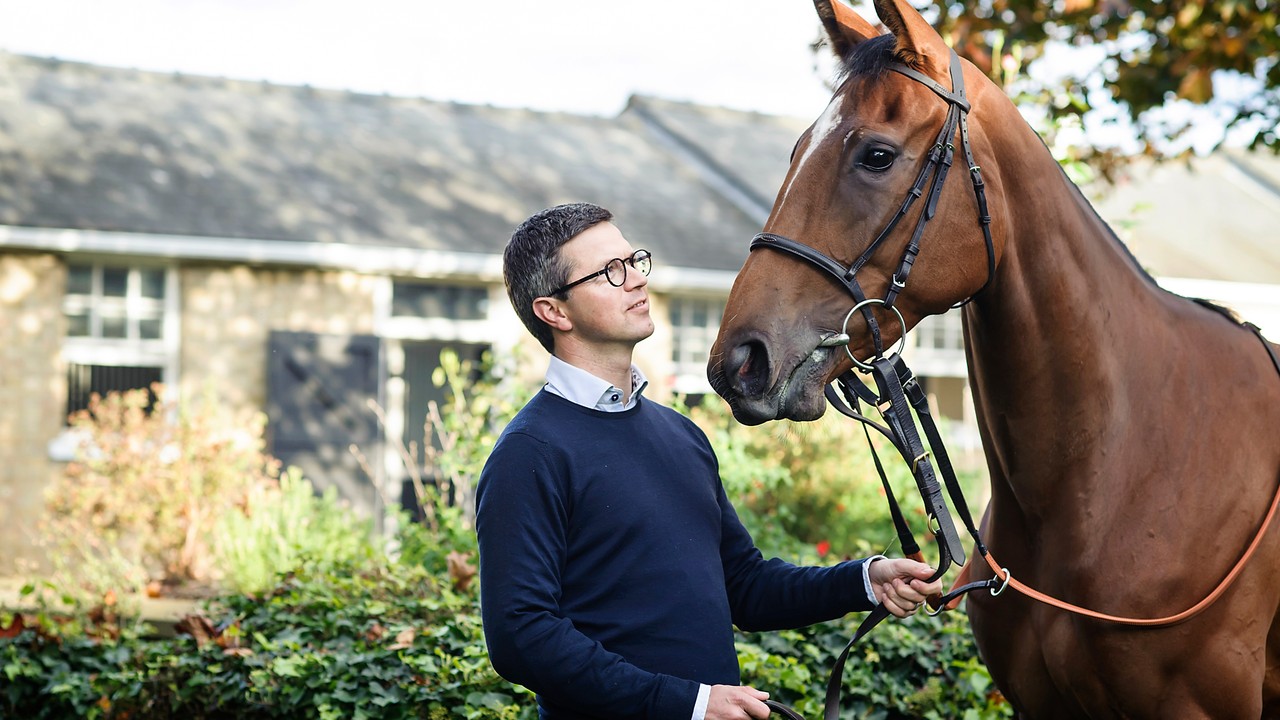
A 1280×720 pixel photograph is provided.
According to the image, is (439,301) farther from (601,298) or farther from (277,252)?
(601,298)

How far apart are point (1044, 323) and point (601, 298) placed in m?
0.96

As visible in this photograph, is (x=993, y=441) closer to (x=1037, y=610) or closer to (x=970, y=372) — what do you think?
(x=970, y=372)

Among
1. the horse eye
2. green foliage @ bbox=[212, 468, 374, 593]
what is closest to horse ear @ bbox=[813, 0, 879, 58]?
the horse eye

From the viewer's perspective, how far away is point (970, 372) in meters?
2.66

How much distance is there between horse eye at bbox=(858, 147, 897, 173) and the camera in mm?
2307

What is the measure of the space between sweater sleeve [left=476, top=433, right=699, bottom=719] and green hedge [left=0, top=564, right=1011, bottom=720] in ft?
5.21

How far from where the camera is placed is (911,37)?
2.35 meters

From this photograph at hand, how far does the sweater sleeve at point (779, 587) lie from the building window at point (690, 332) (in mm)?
10160

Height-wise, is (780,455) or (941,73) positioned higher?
(941,73)

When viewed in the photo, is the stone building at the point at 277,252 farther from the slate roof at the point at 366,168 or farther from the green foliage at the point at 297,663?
the green foliage at the point at 297,663

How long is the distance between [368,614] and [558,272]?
2.57 metres

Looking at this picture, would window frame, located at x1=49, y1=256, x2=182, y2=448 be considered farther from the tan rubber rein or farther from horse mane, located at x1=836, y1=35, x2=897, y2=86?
the tan rubber rein

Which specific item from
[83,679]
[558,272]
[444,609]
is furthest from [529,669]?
[83,679]

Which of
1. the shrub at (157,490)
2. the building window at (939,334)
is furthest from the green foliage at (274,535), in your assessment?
the building window at (939,334)
